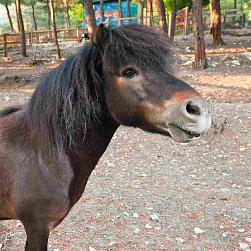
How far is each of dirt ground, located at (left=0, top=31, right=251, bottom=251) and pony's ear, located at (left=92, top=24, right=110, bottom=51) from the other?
0.63 m

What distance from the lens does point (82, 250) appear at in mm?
2895

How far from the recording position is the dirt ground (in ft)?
9.95

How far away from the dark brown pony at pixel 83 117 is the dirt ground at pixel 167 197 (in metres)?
0.53

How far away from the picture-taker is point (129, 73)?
5.56ft

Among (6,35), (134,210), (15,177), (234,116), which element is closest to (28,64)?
(6,35)

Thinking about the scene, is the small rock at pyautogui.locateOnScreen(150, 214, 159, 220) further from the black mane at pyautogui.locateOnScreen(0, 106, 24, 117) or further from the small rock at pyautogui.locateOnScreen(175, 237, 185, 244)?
the black mane at pyautogui.locateOnScreen(0, 106, 24, 117)

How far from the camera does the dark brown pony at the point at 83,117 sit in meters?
1.65

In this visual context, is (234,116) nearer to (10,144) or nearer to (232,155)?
(232,155)

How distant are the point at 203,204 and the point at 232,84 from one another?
20.4 feet

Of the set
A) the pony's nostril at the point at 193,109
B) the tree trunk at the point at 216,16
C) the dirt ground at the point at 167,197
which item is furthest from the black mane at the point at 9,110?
the tree trunk at the point at 216,16

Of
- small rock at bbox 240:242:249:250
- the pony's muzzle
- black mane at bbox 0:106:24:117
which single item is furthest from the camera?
small rock at bbox 240:242:249:250

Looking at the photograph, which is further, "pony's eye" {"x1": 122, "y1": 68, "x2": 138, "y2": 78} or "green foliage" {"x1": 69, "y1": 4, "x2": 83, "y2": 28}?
"green foliage" {"x1": 69, "y1": 4, "x2": 83, "y2": 28}

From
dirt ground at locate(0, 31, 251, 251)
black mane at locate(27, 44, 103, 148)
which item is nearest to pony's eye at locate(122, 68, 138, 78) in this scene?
black mane at locate(27, 44, 103, 148)

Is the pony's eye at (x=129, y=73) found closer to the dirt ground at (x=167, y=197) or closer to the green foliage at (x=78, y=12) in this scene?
the dirt ground at (x=167, y=197)
